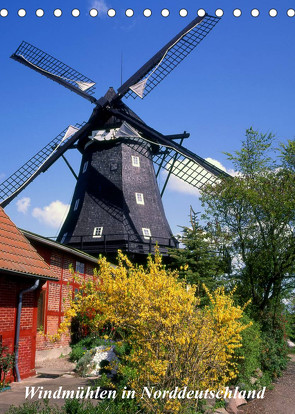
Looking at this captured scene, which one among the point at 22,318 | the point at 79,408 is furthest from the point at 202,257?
the point at 79,408

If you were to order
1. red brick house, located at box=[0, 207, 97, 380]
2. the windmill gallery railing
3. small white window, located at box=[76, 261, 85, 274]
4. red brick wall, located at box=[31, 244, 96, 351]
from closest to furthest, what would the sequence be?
red brick house, located at box=[0, 207, 97, 380] < red brick wall, located at box=[31, 244, 96, 351] < small white window, located at box=[76, 261, 85, 274] < the windmill gallery railing

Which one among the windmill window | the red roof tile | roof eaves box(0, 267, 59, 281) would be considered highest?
the windmill window

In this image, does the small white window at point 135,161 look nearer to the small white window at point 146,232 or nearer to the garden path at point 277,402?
the small white window at point 146,232

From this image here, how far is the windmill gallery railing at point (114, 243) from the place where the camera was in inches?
910

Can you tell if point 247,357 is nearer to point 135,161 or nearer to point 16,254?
point 16,254

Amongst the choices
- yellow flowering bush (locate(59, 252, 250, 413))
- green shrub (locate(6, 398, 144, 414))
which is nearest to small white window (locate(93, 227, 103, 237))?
green shrub (locate(6, 398, 144, 414))

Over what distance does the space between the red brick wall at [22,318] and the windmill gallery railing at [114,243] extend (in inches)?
440

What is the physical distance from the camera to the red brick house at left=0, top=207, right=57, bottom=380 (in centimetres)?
1052

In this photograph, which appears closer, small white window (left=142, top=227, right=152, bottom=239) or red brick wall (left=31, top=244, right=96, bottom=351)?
red brick wall (left=31, top=244, right=96, bottom=351)

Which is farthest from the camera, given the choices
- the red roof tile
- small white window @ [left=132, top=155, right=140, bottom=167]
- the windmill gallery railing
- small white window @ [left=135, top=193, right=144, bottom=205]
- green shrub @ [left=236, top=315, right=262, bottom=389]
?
small white window @ [left=132, top=155, right=140, bottom=167]

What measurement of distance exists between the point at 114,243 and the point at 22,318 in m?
12.1

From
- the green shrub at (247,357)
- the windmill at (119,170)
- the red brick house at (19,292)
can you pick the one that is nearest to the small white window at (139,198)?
the windmill at (119,170)

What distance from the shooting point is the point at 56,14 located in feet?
25.6

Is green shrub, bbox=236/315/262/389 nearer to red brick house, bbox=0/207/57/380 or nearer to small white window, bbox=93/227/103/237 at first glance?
red brick house, bbox=0/207/57/380
